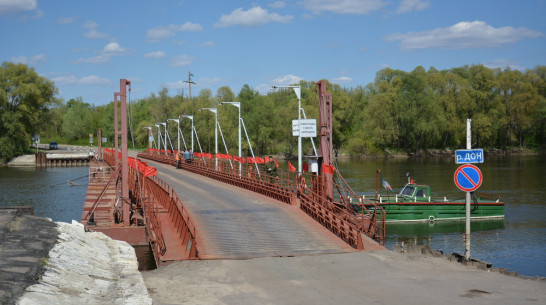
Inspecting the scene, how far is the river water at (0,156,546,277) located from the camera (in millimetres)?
29812

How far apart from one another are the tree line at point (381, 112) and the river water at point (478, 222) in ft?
97.8

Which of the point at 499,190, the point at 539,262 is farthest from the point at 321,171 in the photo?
the point at 499,190

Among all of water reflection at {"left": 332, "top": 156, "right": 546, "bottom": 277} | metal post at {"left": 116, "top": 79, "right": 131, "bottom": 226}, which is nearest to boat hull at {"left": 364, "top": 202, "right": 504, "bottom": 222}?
water reflection at {"left": 332, "top": 156, "right": 546, "bottom": 277}

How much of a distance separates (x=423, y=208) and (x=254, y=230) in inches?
810

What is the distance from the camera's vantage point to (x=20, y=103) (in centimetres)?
12012

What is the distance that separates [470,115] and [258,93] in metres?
48.7

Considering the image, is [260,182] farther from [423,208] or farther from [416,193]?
[416,193]

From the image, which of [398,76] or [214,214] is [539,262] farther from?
[398,76]

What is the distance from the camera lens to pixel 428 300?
12.3 m

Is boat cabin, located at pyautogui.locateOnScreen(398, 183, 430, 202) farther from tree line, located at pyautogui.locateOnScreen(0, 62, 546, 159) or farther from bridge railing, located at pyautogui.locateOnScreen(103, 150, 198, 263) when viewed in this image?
tree line, located at pyautogui.locateOnScreen(0, 62, 546, 159)

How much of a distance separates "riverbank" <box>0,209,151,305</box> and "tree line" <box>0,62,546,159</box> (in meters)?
90.1

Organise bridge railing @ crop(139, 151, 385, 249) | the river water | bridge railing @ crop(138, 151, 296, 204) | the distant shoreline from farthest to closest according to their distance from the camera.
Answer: the distant shoreline → the river water → bridge railing @ crop(138, 151, 296, 204) → bridge railing @ crop(139, 151, 385, 249)

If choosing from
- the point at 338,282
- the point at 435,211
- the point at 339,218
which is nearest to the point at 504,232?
the point at 435,211

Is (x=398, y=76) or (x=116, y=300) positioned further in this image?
(x=398, y=76)
